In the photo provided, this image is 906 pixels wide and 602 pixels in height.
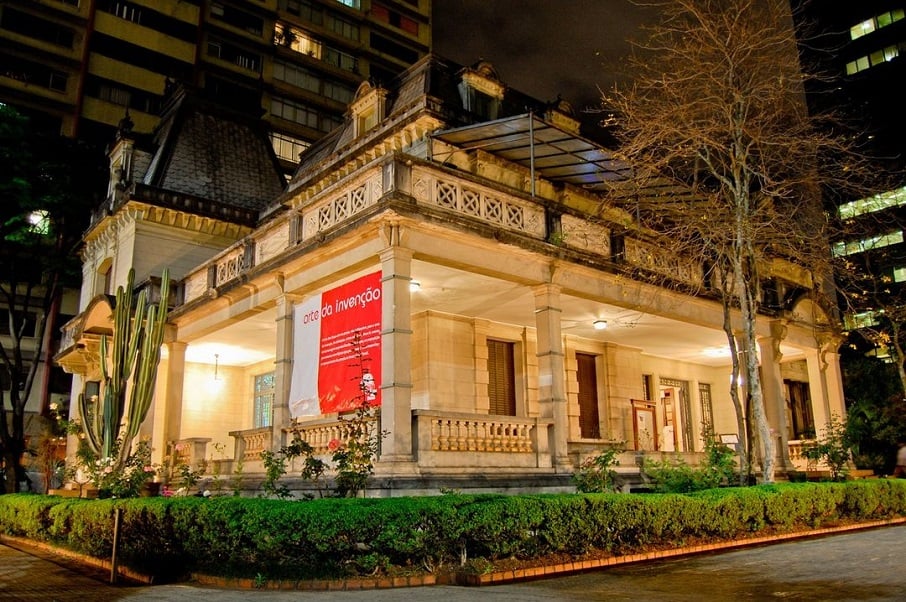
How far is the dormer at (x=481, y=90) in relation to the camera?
2183 centimetres

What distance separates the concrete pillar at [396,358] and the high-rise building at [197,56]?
2395cm

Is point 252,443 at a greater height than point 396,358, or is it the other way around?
point 396,358

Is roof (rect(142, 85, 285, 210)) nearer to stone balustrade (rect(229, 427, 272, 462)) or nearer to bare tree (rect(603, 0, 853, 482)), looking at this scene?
stone balustrade (rect(229, 427, 272, 462))

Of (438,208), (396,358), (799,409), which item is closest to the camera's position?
(396,358)

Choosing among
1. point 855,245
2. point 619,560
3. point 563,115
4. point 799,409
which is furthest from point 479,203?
point 799,409

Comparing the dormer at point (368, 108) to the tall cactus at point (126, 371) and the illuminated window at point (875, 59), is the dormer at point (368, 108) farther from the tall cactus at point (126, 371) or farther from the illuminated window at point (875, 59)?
the illuminated window at point (875, 59)

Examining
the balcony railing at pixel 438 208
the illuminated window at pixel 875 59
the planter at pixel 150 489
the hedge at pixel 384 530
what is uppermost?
the illuminated window at pixel 875 59

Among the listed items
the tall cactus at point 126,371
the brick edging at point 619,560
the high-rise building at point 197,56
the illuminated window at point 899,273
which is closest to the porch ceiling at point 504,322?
the tall cactus at point 126,371

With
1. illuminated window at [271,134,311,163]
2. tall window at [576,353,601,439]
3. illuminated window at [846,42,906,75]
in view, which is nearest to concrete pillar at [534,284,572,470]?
tall window at [576,353,601,439]

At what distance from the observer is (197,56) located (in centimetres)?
5072

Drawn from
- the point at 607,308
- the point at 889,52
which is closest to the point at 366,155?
the point at 607,308

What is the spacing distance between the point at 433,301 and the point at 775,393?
1033 cm

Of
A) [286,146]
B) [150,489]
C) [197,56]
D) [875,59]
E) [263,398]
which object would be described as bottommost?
[150,489]

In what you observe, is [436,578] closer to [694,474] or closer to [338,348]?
[338,348]
